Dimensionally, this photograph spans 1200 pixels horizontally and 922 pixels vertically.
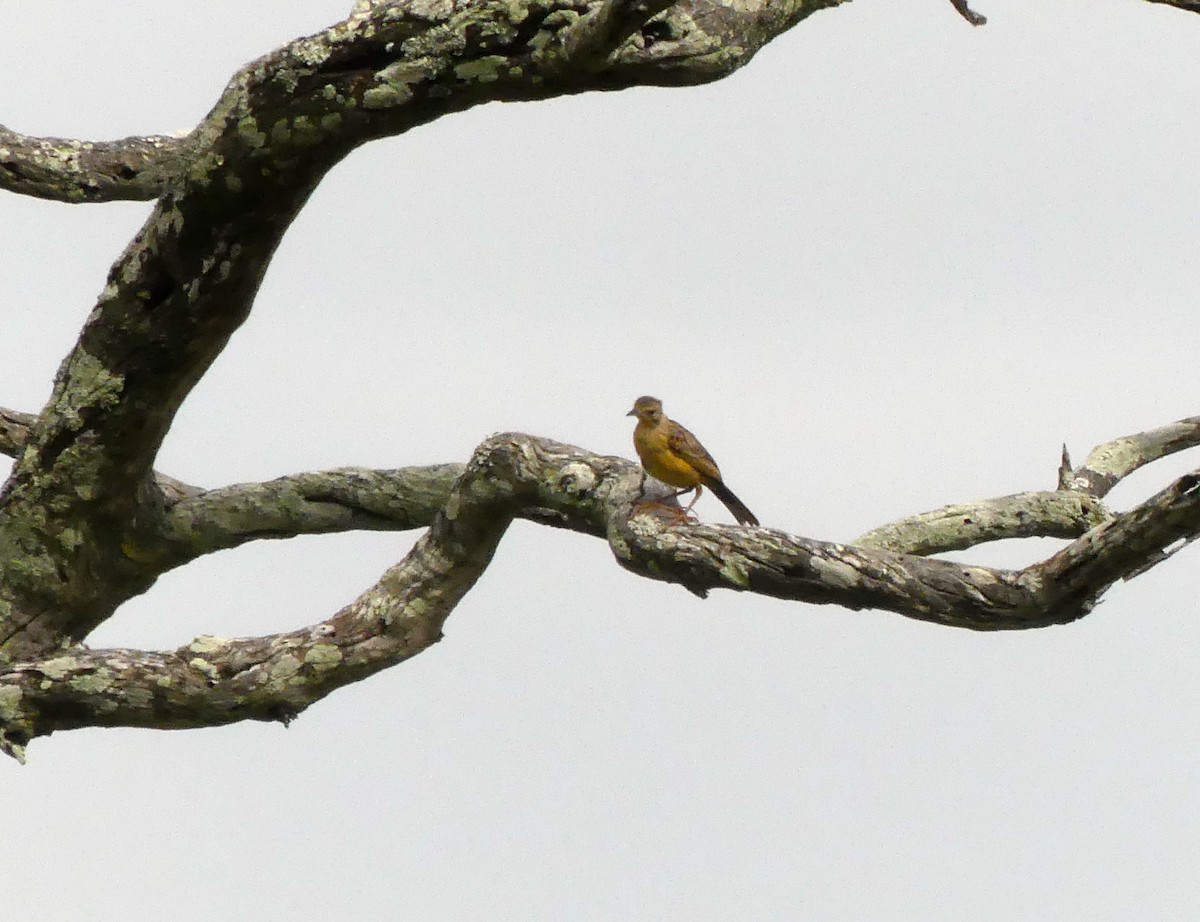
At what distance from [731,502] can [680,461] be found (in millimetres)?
368

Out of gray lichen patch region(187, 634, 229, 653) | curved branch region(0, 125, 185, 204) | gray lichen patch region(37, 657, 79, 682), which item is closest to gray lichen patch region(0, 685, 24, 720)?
gray lichen patch region(37, 657, 79, 682)

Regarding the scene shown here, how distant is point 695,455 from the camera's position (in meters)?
6.91

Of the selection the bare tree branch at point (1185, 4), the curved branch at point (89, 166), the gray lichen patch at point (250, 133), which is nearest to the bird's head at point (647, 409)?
the curved branch at point (89, 166)

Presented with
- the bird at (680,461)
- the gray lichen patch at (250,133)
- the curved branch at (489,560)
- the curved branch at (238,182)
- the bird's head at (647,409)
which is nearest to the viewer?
the curved branch at (489,560)

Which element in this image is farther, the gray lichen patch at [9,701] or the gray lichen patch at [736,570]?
the gray lichen patch at [9,701]

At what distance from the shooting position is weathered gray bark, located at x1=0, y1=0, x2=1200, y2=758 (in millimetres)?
5211

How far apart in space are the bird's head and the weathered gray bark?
879mm

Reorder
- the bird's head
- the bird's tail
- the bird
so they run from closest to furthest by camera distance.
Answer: the bird, the bird's tail, the bird's head

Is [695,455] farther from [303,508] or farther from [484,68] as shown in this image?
[484,68]

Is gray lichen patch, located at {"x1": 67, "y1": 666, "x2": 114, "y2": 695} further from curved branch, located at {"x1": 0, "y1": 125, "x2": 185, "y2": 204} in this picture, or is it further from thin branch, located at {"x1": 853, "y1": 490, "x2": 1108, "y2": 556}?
thin branch, located at {"x1": 853, "y1": 490, "x2": 1108, "y2": 556}

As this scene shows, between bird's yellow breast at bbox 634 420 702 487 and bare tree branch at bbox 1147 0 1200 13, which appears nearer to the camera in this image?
bare tree branch at bbox 1147 0 1200 13

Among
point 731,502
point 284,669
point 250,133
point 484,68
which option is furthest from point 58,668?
point 484,68

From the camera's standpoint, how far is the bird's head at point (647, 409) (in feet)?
24.4

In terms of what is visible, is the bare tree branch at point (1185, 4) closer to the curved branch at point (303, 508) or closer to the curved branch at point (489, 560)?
the curved branch at point (489, 560)
